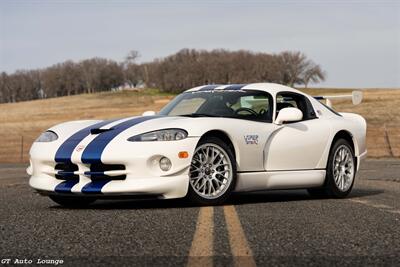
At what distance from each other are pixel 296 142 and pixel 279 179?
52 cm

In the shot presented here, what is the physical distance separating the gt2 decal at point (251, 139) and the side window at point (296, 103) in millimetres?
1045

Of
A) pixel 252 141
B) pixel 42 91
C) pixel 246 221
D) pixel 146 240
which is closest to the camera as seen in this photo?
pixel 146 240

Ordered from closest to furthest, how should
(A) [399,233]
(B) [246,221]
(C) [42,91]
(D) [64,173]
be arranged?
(A) [399,233]
(B) [246,221]
(D) [64,173]
(C) [42,91]

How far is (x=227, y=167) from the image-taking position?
25.9ft

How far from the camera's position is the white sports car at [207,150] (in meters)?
7.36

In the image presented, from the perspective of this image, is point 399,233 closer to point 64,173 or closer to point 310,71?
point 64,173

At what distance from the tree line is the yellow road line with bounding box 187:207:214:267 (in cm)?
10286

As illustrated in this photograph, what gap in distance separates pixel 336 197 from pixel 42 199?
370 cm

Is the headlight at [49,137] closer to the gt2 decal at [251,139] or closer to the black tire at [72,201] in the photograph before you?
the black tire at [72,201]

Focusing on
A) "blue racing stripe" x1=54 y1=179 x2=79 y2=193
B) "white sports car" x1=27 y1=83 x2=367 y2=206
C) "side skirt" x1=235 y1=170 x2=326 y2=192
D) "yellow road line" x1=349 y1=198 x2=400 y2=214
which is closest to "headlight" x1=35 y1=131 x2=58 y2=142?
"white sports car" x1=27 y1=83 x2=367 y2=206

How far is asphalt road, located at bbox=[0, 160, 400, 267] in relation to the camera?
4320 millimetres

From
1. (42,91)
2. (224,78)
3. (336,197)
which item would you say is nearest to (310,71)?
(224,78)

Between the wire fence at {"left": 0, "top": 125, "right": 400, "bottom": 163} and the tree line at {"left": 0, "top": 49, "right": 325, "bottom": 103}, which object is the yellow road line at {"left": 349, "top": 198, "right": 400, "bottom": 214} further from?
the tree line at {"left": 0, "top": 49, "right": 325, "bottom": 103}

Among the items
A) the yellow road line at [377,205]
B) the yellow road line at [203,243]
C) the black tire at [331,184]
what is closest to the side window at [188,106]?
the black tire at [331,184]
